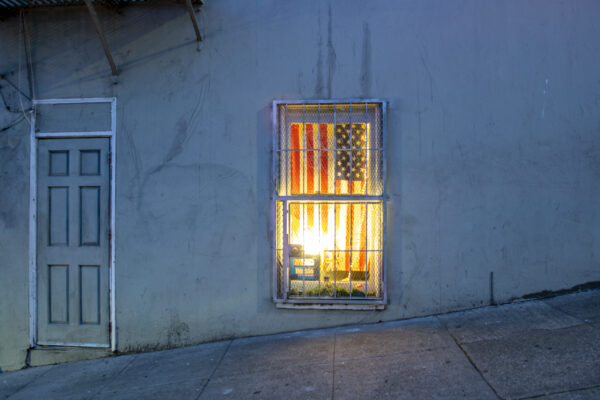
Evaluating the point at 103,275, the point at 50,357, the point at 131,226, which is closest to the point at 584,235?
the point at 131,226

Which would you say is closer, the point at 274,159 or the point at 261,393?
the point at 261,393

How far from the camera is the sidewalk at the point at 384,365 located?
125 inches

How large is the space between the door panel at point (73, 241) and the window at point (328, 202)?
2070 mm

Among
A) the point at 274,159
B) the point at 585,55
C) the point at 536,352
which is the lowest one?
the point at 536,352

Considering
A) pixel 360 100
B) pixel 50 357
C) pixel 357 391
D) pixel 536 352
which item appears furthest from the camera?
pixel 50 357

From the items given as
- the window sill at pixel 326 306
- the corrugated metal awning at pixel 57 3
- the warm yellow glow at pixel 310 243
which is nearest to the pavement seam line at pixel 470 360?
the window sill at pixel 326 306

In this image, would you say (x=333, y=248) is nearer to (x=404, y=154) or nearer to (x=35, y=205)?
(x=404, y=154)

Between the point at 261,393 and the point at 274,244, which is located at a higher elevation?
the point at 274,244

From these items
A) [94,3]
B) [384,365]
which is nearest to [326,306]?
[384,365]

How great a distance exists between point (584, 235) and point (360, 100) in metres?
2.90

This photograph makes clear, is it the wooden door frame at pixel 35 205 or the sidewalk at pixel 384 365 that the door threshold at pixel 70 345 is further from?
the sidewalk at pixel 384 365

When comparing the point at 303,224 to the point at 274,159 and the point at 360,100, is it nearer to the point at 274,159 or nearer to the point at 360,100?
the point at 274,159

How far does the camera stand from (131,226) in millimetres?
4664

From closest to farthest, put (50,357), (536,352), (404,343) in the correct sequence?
(536,352) → (404,343) → (50,357)
